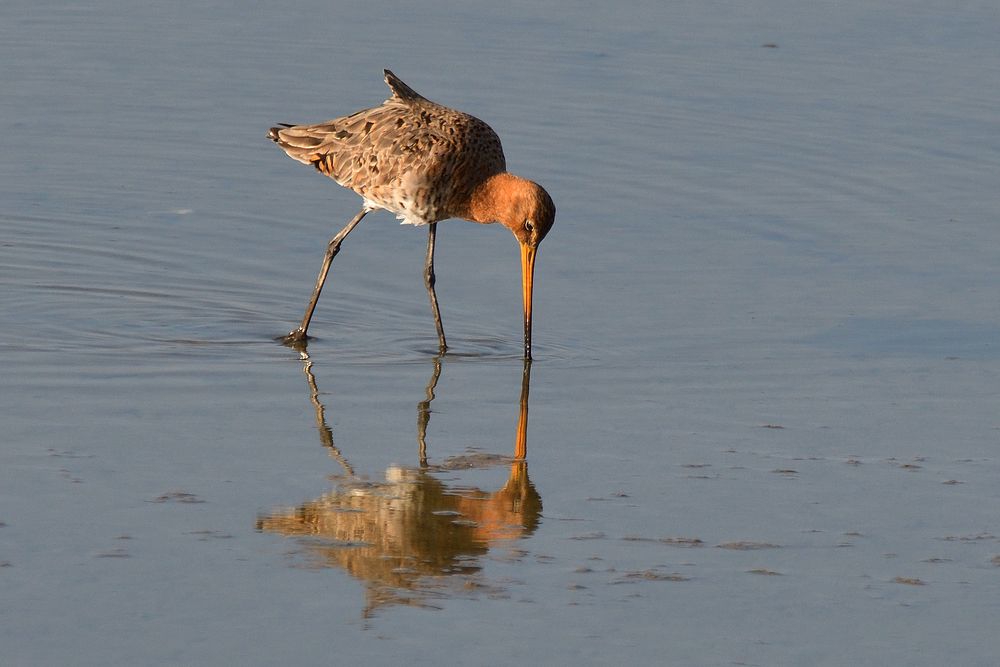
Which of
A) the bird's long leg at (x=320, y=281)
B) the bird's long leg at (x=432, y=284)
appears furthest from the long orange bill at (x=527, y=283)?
the bird's long leg at (x=320, y=281)

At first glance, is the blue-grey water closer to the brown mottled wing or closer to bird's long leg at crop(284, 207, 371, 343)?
bird's long leg at crop(284, 207, 371, 343)

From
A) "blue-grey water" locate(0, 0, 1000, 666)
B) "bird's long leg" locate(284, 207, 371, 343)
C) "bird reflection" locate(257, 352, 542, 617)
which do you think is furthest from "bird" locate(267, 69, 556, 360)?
"bird reflection" locate(257, 352, 542, 617)

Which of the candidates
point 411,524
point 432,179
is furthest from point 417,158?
point 411,524

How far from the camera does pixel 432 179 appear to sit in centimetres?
891

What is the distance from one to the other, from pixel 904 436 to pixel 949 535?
3.81ft

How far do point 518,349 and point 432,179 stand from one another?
111 centimetres

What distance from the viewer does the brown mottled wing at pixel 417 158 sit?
892cm

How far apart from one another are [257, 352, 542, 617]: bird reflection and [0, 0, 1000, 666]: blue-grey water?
2 centimetres

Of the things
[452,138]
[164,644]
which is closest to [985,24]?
[452,138]

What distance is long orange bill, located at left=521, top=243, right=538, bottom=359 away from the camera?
8.28 m

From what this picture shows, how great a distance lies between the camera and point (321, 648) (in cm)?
483

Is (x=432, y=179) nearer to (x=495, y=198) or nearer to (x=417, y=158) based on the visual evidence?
(x=417, y=158)

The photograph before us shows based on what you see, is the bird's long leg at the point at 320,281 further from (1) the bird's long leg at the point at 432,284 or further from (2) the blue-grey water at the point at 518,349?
(1) the bird's long leg at the point at 432,284

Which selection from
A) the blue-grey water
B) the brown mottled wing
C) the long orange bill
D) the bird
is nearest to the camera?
the blue-grey water
